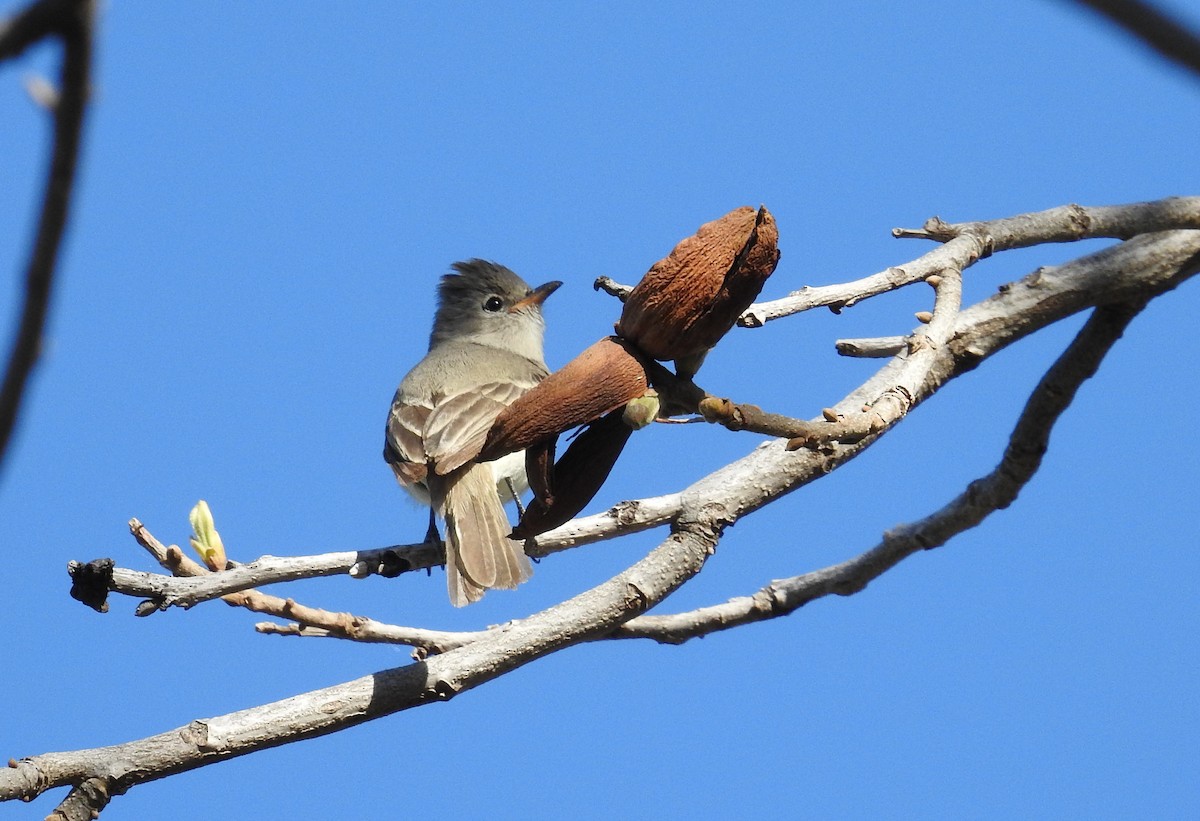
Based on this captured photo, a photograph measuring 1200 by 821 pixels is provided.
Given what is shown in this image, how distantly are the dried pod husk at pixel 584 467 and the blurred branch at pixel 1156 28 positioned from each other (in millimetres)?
1700

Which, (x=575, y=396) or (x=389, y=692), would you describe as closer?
(x=575, y=396)

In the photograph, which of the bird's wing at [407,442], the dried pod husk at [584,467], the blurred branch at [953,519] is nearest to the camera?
the dried pod husk at [584,467]

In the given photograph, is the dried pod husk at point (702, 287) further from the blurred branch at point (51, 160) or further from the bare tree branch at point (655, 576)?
the blurred branch at point (51, 160)

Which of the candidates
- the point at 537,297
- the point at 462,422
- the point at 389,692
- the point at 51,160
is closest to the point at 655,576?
the point at 389,692

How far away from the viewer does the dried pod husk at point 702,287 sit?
2.43 meters

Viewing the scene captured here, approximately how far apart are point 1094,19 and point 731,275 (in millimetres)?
1561

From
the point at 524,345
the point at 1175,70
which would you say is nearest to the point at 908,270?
the point at 1175,70

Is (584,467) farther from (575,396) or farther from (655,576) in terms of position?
(655,576)

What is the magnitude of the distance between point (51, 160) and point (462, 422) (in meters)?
6.17

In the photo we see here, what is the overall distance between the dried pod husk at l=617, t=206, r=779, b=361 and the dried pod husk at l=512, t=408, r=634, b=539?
195 millimetres

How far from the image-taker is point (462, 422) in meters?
7.16

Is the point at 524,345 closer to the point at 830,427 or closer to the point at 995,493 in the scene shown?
the point at 995,493

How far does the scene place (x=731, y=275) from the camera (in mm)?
2465

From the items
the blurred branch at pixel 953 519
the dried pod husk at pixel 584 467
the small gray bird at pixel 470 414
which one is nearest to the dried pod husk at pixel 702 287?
the dried pod husk at pixel 584 467
